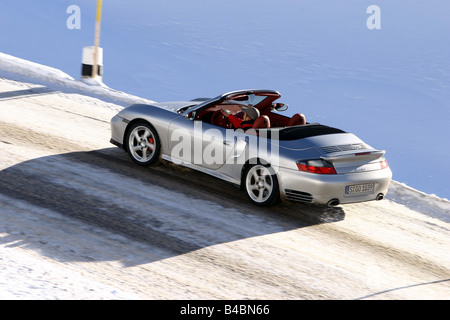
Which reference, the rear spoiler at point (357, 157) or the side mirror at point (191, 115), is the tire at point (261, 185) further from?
the side mirror at point (191, 115)

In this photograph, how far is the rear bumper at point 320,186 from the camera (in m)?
7.92

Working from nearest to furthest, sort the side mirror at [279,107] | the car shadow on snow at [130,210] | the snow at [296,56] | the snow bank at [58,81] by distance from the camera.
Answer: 1. the car shadow on snow at [130,210]
2. the side mirror at [279,107]
3. the snow bank at [58,81]
4. the snow at [296,56]

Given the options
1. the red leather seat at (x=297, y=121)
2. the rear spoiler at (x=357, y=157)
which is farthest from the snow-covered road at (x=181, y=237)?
the red leather seat at (x=297, y=121)

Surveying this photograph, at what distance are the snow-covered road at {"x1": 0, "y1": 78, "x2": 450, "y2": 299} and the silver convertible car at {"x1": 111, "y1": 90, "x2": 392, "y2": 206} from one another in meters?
0.34

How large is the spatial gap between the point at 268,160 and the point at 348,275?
195 centimetres

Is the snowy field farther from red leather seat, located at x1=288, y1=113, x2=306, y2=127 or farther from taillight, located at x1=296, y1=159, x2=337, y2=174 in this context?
taillight, located at x1=296, y1=159, x2=337, y2=174

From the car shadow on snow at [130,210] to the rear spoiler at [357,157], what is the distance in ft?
2.69

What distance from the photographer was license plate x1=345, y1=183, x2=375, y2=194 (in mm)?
8047

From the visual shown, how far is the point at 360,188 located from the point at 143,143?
3.20 meters

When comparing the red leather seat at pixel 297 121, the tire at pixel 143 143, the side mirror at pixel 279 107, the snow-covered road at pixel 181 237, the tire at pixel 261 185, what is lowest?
the snow-covered road at pixel 181 237

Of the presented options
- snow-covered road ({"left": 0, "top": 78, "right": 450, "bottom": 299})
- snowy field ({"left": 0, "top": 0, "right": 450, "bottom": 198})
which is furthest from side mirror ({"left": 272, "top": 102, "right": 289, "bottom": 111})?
snowy field ({"left": 0, "top": 0, "right": 450, "bottom": 198})

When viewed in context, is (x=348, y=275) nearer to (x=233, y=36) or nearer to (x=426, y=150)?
(x=426, y=150)

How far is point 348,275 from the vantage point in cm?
680
